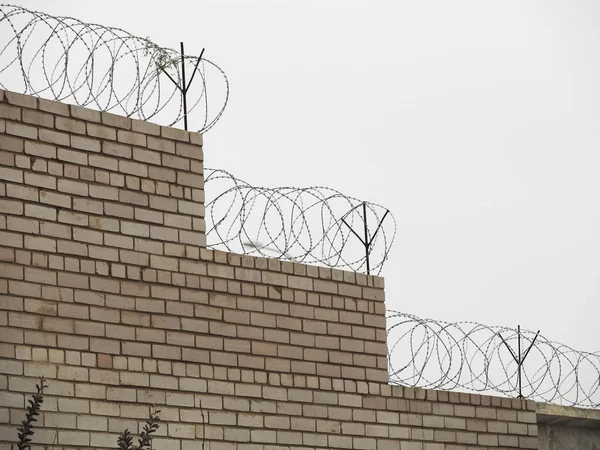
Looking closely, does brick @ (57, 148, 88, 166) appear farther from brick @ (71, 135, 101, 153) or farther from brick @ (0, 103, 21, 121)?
brick @ (0, 103, 21, 121)

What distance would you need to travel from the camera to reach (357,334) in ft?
31.0

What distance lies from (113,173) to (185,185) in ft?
2.05

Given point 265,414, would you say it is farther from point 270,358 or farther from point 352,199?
point 352,199

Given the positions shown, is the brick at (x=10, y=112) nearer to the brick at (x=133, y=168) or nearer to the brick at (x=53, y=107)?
the brick at (x=53, y=107)

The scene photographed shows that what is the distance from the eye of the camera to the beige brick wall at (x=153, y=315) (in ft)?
24.7

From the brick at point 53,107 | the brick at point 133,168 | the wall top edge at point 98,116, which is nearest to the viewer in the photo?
the wall top edge at point 98,116

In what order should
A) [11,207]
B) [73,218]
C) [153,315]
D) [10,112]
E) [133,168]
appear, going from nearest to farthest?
[11,207] < [10,112] < [73,218] < [153,315] < [133,168]

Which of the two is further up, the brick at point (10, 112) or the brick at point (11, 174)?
the brick at point (10, 112)

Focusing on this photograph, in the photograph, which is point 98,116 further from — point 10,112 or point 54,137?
point 10,112

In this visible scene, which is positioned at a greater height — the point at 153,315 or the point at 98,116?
the point at 98,116

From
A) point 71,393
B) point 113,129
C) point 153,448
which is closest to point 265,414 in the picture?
point 153,448

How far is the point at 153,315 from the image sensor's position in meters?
8.09

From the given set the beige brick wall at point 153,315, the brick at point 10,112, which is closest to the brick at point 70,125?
the beige brick wall at point 153,315

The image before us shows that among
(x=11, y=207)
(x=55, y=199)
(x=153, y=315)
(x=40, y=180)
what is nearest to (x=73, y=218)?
(x=55, y=199)
